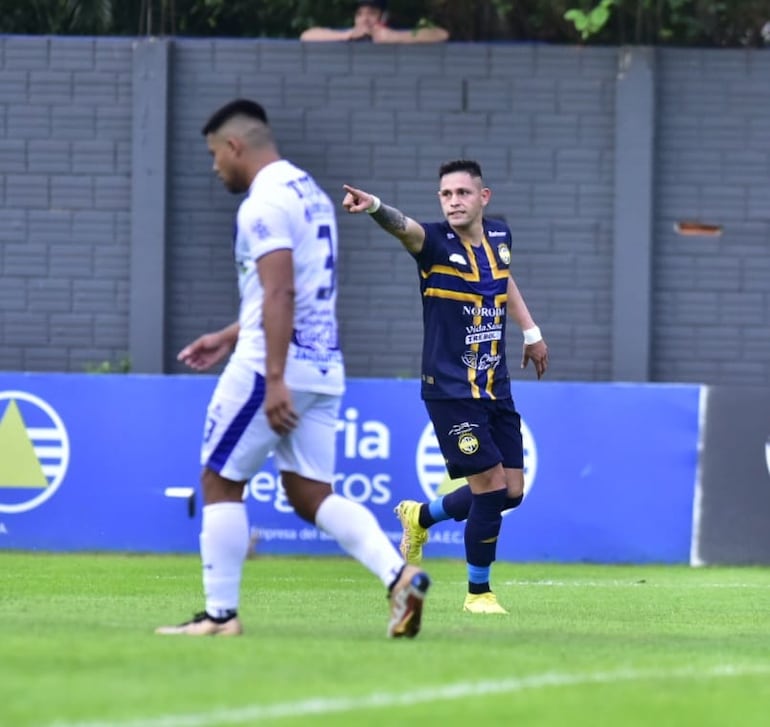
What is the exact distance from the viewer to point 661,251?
18.3 metres

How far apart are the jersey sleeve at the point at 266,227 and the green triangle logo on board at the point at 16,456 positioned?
26.0 feet

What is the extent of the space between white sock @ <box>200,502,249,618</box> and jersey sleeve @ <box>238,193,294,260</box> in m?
0.97

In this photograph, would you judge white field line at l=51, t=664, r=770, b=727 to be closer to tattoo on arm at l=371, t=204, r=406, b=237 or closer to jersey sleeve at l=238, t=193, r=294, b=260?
jersey sleeve at l=238, t=193, r=294, b=260

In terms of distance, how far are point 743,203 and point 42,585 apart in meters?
9.68

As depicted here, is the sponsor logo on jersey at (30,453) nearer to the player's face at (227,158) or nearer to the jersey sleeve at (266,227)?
the player's face at (227,158)

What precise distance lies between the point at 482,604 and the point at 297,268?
3.00 metres

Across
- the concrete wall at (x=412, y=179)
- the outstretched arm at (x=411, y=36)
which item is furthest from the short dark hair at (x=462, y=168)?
the outstretched arm at (x=411, y=36)

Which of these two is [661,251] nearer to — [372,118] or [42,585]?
[372,118]

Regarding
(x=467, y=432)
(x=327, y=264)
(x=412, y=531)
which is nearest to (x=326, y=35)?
(x=412, y=531)

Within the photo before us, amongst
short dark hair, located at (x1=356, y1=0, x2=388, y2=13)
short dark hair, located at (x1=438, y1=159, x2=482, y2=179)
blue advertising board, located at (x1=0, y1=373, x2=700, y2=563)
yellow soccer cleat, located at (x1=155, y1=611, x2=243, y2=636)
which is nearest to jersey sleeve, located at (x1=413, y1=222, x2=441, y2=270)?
short dark hair, located at (x1=438, y1=159, x2=482, y2=179)

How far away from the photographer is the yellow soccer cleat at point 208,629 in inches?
268

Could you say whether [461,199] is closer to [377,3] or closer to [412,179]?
[412,179]

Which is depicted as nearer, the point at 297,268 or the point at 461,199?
the point at 297,268

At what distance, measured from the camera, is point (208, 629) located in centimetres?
682
